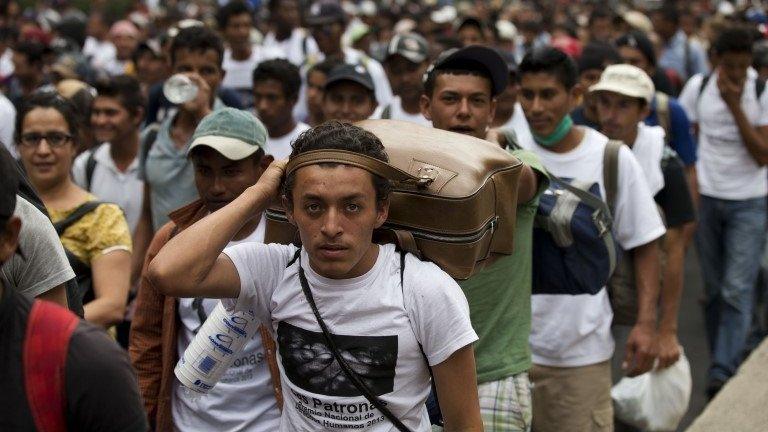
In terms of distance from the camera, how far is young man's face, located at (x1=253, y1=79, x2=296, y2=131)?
22.9ft

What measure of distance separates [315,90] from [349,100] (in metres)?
1.41

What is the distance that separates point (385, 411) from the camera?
10.5ft

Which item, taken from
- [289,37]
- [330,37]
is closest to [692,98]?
[330,37]

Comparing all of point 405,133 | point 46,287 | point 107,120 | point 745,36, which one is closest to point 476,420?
point 405,133

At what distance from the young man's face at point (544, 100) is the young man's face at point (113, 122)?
2.51 m

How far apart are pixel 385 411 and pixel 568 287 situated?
5.64ft

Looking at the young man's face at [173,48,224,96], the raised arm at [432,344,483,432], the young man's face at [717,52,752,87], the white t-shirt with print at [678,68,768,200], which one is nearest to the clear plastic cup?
the raised arm at [432,344,483,432]

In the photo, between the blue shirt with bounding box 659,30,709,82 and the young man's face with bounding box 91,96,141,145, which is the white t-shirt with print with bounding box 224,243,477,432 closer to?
the young man's face with bounding box 91,96,141,145

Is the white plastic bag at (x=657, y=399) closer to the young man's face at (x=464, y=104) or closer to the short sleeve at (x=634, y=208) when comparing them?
the short sleeve at (x=634, y=208)

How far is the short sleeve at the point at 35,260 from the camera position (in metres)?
3.34

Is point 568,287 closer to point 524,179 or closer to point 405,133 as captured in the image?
point 524,179

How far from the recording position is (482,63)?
453cm

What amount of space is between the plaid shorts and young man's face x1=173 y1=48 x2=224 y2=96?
11.0 feet

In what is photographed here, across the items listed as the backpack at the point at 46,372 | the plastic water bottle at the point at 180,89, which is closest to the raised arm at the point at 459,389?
the backpack at the point at 46,372
